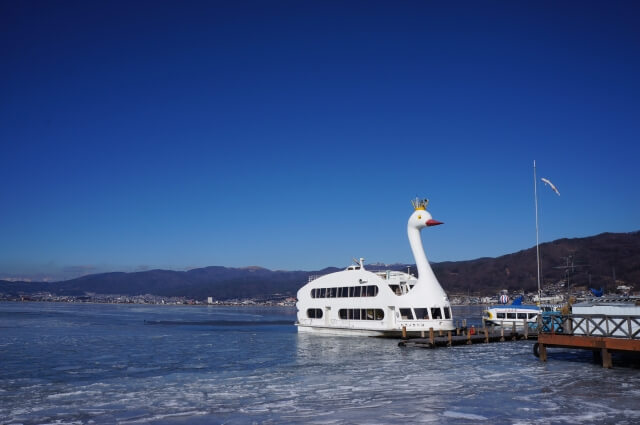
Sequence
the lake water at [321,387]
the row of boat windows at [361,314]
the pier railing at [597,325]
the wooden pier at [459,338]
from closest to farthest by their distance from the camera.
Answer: the lake water at [321,387]
the pier railing at [597,325]
the wooden pier at [459,338]
the row of boat windows at [361,314]

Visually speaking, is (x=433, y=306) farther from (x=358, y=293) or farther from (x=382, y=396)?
(x=382, y=396)

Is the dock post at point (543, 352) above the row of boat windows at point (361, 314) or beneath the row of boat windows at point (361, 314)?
beneath

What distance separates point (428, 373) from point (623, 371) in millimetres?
8681

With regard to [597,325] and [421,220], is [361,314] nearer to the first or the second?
[421,220]

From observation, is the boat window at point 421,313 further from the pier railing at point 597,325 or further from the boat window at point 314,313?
the pier railing at point 597,325

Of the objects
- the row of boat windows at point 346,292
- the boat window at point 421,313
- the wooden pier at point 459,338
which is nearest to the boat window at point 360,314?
the row of boat windows at point 346,292

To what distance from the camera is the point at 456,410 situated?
1694 centimetres

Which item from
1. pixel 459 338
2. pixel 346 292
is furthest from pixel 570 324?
pixel 346 292

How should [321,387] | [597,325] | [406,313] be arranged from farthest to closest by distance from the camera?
[406,313] → [597,325] → [321,387]

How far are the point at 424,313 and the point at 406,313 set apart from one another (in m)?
1.41

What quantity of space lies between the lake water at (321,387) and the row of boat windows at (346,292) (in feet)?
23.6

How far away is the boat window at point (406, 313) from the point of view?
42219 mm

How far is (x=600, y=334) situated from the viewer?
24.9 m

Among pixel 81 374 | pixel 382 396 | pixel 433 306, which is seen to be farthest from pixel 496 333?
pixel 81 374
